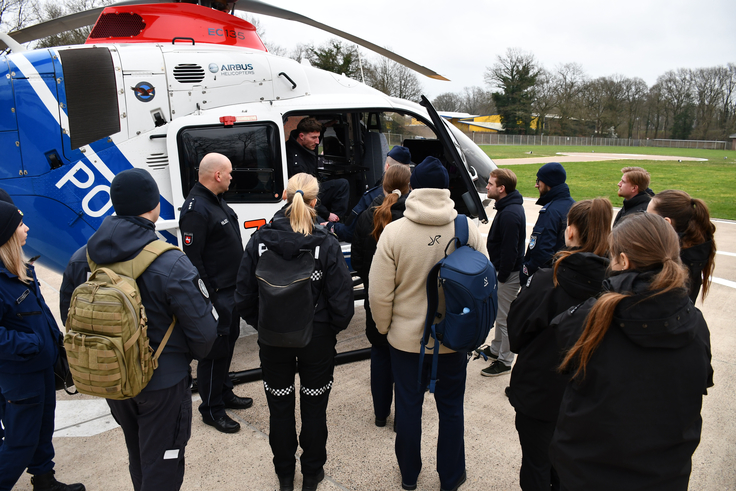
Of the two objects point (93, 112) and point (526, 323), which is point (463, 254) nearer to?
point (526, 323)

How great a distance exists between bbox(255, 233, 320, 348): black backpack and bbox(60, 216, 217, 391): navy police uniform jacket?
29 centimetres

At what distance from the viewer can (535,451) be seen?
2295mm

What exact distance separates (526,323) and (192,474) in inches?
88.9

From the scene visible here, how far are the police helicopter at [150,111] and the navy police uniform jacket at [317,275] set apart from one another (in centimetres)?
182

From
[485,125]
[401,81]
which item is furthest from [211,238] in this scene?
[485,125]

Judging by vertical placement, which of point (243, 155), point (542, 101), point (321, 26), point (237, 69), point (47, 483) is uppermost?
point (542, 101)

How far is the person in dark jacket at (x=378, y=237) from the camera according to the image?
304 cm

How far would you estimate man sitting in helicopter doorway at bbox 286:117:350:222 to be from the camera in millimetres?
4770

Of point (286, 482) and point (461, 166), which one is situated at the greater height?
point (461, 166)

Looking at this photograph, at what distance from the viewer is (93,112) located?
392 centimetres

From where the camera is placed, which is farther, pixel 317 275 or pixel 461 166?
pixel 461 166

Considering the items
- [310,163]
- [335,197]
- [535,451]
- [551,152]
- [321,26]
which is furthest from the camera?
[551,152]

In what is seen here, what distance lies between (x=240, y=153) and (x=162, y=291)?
2.53 metres

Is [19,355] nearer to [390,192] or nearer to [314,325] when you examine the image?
[314,325]
